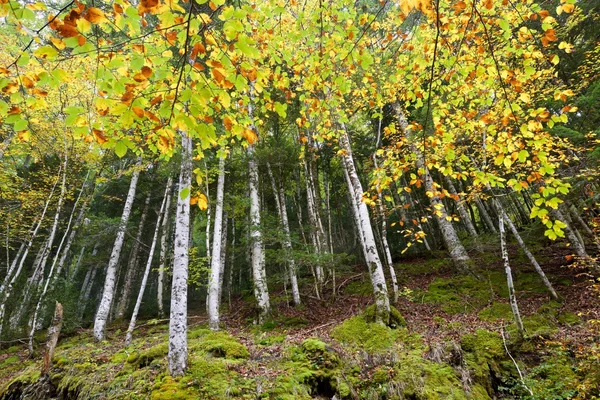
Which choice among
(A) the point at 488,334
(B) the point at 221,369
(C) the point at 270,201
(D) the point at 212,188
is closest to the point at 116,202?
(D) the point at 212,188

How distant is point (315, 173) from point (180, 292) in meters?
10.2

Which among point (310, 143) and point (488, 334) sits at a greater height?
point (310, 143)

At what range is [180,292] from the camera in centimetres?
501

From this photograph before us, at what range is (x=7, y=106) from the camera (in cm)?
182

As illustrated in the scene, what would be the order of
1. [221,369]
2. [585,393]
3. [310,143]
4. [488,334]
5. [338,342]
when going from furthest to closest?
1. [310,143]
2. [338,342]
3. [488,334]
4. [221,369]
5. [585,393]

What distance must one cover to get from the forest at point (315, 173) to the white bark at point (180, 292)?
0.03 m

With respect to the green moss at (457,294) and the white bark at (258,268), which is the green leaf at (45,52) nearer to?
the white bark at (258,268)

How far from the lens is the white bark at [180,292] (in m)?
4.44

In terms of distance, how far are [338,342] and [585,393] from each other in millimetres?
4055

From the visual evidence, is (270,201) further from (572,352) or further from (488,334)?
(572,352)

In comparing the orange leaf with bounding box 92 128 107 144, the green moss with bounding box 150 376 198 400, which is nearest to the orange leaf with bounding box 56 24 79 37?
the orange leaf with bounding box 92 128 107 144

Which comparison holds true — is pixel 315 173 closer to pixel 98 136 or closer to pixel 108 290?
pixel 108 290

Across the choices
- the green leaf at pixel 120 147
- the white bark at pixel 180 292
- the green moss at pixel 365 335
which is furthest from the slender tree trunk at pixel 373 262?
the green leaf at pixel 120 147

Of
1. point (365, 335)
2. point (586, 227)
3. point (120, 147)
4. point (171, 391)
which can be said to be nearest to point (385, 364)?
point (365, 335)
